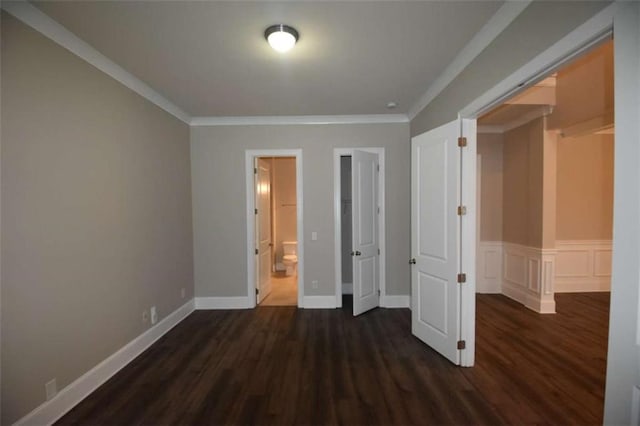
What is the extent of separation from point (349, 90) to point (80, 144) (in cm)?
255

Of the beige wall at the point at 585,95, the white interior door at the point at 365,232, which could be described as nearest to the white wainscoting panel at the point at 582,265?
the beige wall at the point at 585,95

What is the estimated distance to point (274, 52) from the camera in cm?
222

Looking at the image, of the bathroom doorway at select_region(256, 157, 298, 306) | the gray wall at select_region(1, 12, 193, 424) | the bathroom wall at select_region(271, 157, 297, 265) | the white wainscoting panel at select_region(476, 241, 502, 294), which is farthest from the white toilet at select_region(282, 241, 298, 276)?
the white wainscoting panel at select_region(476, 241, 502, 294)

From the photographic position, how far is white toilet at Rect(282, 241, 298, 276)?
5.87 m

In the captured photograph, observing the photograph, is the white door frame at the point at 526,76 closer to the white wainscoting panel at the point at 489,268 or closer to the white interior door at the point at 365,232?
the white interior door at the point at 365,232

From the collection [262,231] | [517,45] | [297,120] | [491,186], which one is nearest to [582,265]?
[491,186]

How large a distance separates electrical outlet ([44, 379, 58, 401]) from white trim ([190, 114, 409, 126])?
3233 millimetres

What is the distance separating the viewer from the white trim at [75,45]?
168 centimetres

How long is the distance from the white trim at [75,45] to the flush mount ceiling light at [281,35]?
146 cm

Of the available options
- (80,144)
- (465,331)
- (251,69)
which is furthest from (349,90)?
(465,331)

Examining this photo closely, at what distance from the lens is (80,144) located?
2.10 m

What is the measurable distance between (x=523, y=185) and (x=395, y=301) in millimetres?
2708

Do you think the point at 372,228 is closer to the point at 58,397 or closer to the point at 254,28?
the point at 254,28

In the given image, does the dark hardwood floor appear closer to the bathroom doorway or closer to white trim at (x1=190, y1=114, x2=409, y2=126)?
the bathroom doorway
